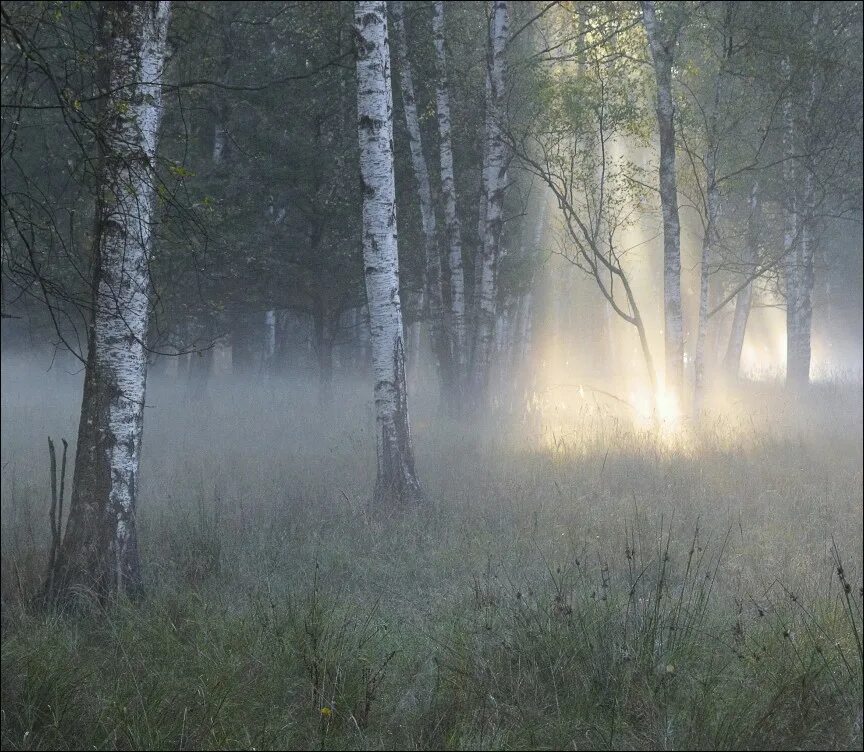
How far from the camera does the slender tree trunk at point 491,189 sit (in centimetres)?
1417

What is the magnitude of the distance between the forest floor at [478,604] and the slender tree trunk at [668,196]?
1.38 meters

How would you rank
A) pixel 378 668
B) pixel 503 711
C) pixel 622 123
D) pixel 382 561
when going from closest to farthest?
pixel 503 711
pixel 378 668
pixel 382 561
pixel 622 123

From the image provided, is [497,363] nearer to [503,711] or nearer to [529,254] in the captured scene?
[529,254]

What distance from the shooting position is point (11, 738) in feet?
13.5

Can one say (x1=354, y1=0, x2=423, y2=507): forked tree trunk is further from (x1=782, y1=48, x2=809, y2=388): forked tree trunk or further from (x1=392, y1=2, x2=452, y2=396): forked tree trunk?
(x1=782, y1=48, x2=809, y2=388): forked tree trunk

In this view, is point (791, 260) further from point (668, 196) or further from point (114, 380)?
point (114, 380)

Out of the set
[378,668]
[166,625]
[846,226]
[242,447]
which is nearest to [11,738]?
[166,625]

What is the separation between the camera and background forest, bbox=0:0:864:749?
4.12 metres

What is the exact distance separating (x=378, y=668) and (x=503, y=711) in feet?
2.52

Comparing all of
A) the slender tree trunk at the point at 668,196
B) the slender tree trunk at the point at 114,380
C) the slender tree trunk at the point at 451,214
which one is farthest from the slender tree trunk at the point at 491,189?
the slender tree trunk at the point at 114,380

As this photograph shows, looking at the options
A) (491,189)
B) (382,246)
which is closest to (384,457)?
(382,246)

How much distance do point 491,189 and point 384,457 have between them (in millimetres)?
6912

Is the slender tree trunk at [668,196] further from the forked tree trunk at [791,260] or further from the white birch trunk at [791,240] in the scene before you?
the forked tree trunk at [791,260]

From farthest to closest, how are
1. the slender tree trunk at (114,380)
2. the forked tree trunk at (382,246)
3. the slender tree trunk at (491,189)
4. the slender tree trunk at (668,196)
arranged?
the slender tree trunk at (491,189) → the slender tree trunk at (668,196) → the forked tree trunk at (382,246) → the slender tree trunk at (114,380)
